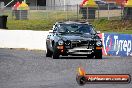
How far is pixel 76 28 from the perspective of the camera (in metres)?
25.5

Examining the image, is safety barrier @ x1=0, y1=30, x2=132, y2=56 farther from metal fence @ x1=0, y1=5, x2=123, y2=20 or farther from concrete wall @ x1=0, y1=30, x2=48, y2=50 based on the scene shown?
metal fence @ x1=0, y1=5, x2=123, y2=20

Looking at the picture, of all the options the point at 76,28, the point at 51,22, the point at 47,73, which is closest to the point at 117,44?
the point at 76,28

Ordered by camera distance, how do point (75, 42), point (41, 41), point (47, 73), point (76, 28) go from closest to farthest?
point (47, 73) < point (75, 42) < point (76, 28) < point (41, 41)

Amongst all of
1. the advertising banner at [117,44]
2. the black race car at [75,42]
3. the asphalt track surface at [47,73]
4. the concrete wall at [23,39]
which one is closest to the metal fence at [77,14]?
the concrete wall at [23,39]

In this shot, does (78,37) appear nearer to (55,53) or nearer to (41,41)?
(55,53)

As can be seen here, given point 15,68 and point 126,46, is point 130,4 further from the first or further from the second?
point 15,68

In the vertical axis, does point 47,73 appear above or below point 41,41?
above

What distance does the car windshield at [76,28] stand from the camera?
2523 centimetres

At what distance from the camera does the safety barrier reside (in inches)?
1120

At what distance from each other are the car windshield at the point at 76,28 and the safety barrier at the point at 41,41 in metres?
3.15

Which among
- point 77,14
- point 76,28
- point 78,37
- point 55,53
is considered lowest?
point 77,14

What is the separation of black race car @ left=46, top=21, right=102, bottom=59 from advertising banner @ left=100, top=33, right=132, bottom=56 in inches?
127

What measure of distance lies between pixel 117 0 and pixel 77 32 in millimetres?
53245

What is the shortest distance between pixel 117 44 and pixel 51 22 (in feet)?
89.7
